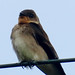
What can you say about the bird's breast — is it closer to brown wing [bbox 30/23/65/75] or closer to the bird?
the bird

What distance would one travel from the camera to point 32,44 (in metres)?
5.72

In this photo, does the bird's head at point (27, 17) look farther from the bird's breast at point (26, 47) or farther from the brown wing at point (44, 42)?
the bird's breast at point (26, 47)

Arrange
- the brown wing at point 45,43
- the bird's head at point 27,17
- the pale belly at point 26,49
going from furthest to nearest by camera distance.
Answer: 1. the bird's head at point 27,17
2. the brown wing at point 45,43
3. the pale belly at point 26,49

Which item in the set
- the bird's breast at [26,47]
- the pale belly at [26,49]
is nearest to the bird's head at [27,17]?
the bird's breast at [26,47]

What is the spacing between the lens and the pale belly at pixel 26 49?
5587 mm

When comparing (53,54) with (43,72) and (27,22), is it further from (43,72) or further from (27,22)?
(27,22)

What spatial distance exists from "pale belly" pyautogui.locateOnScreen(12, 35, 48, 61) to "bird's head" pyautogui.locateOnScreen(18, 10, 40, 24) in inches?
23.8

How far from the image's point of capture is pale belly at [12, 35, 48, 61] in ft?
18.3

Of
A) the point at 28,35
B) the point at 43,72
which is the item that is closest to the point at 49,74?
the point at 43,72

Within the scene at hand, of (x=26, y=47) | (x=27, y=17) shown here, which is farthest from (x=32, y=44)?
(x=27, y=17)

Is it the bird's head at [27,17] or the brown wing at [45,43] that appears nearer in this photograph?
the brown wing at [45,43]

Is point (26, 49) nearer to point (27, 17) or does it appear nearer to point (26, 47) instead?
point (26, 47)

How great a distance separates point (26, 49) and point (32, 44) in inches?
7.6

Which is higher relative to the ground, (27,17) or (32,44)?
(27,17)
